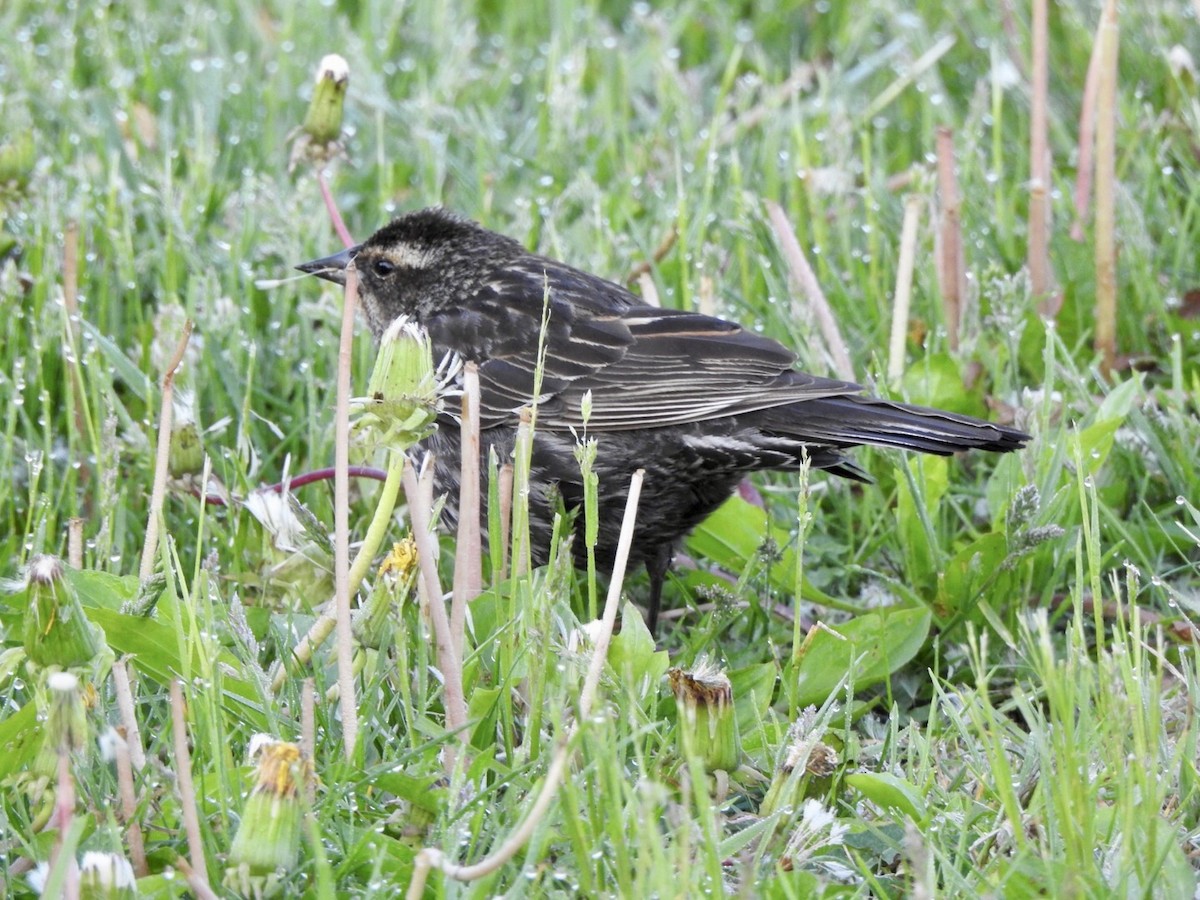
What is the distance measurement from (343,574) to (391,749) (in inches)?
22.1

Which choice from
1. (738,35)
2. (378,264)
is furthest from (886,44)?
(378,264)

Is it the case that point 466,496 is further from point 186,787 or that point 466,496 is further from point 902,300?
point 902,300

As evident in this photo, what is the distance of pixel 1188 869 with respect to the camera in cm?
262

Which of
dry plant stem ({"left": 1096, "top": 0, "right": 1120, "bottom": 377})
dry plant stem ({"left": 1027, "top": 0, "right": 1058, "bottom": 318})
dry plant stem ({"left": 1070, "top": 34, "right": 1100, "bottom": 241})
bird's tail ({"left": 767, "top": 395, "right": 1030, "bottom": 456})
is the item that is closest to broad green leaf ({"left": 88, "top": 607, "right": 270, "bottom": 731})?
bird's tail ({"left": 767, "top": 395, "right": 1030, "bottom": 456})

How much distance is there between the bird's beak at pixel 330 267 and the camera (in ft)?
15.5

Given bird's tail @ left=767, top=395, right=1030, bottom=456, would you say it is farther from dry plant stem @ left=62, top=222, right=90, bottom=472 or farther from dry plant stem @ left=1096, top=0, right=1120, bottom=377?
dry plant stem @ left=62, top=222, right=90, bottom=472

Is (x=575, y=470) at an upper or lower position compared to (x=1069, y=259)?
lower

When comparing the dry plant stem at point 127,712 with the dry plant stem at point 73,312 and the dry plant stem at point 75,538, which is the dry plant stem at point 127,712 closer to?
the dry plant stem at point 75,538

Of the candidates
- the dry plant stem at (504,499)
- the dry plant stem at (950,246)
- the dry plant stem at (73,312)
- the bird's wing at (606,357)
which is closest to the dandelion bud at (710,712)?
the dry plant stem at (504,499)

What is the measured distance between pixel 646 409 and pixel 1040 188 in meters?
1.70

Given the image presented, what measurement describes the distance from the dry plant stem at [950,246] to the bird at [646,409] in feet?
3.16

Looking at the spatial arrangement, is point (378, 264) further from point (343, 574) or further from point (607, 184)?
point (343, 574)

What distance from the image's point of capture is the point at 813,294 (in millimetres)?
4801

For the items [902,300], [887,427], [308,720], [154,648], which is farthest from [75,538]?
[902,300]
